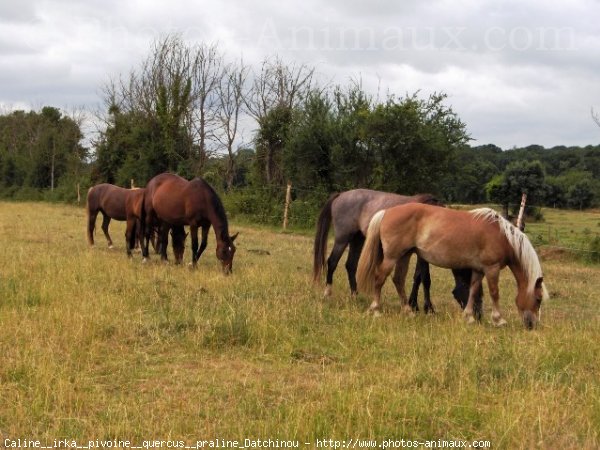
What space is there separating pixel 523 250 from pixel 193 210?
631 cm

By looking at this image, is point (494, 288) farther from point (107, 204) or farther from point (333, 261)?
point (107, 204)

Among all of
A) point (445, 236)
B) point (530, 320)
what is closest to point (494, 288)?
point (530, 320)

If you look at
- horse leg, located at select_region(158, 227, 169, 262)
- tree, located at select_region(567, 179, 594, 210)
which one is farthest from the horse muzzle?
tree, located at select_region(567, 179, 594, 210)

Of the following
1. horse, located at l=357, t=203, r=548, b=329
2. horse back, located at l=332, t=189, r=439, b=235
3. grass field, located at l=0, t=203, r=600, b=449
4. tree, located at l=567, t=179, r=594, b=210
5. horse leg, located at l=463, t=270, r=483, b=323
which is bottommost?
grass field, located at l=0, t=203, r=600, b=449

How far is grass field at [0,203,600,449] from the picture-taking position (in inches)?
136

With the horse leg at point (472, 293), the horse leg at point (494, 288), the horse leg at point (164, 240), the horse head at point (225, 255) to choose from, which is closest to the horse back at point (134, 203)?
the horse leg at point (164, 240)

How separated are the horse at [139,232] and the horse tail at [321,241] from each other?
12.2 feet

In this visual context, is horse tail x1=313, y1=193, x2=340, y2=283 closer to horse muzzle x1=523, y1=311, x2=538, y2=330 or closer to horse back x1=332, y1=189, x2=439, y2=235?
horse back x1=332, y1=189, x2=439, y2=235

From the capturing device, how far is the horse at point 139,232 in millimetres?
11555

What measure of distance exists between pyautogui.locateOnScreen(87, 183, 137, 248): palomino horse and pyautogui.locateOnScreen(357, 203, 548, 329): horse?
815 centimetres

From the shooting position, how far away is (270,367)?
477 cm

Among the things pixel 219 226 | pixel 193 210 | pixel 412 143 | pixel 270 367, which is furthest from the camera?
pixel 412 143

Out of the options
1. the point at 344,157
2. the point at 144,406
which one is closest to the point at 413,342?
the point at 144,406

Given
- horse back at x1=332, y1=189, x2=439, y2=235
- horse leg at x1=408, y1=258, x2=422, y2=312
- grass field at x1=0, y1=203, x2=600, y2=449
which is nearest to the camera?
grass field at x1=0, y1=203, x2=600, y2=449
